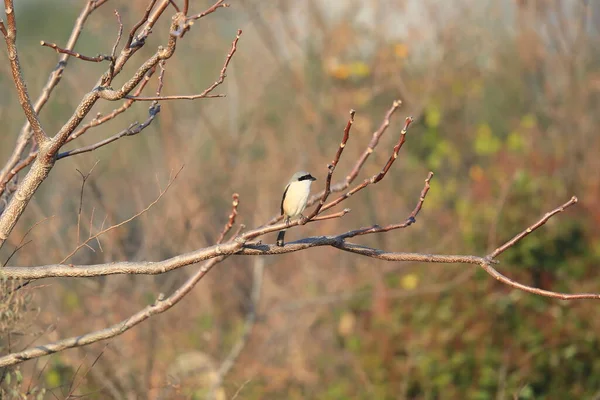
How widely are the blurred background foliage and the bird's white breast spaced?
7.70ft

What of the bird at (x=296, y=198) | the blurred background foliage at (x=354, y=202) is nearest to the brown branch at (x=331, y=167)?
the bird at (x=296, y=198)

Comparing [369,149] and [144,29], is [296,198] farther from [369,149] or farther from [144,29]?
[144,29]

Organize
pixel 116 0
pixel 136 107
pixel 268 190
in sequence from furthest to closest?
pixel 136 107 → pixel 268 190 → pixel 116 0

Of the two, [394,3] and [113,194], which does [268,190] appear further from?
[394,3]

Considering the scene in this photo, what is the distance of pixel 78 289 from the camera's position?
734 centimetres

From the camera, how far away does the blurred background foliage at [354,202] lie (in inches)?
287

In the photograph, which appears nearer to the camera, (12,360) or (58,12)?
(12,360)

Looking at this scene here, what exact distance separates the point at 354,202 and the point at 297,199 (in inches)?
234

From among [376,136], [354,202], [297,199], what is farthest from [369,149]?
[354,202]

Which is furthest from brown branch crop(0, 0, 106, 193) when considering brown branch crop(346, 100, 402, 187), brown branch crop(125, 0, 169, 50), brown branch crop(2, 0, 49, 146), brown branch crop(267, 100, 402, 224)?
brown branch crop(346, 100, 402, 187)

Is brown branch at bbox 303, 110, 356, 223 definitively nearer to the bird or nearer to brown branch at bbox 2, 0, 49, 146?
brown branch at bbox 2, 0, 49, 146

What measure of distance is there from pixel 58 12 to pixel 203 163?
428 inches

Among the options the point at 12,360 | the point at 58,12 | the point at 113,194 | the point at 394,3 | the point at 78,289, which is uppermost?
the point at 58,12

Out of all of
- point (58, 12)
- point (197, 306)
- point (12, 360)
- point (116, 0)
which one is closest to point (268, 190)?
point (197, 306)
